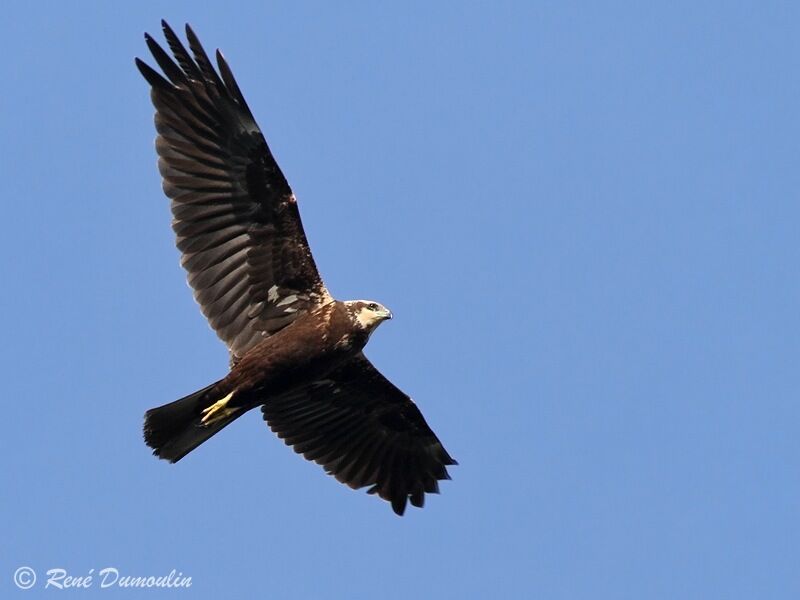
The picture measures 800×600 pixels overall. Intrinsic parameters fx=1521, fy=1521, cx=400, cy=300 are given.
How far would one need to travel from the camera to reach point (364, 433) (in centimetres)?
1914

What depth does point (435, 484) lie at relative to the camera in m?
19.5

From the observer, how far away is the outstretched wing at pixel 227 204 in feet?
56.3

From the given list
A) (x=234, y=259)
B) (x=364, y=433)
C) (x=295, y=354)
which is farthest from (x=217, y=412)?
(x=364, y=433)

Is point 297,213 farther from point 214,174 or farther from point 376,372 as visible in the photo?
point 376,372

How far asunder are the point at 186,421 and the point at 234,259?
192cm

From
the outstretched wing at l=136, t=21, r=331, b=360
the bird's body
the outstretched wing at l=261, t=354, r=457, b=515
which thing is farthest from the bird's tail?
the outstretched wing at l=261, t=354, r=457, b=515

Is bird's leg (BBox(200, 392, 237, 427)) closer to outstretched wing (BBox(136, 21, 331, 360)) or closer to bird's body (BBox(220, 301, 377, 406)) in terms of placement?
bird's body (BBox(220, 301, 377, 406))

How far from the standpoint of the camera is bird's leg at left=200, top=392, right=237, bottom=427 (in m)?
16.8

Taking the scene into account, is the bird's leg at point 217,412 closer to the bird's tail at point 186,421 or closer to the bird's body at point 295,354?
the bird's tail at point 186,421

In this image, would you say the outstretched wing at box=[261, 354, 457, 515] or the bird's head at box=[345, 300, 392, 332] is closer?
the bird's head at box=[345, 300, 392, 332]

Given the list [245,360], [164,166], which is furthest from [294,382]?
[164,166]

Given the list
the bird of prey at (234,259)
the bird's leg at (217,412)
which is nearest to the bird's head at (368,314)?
the bird of prey at (234,259)

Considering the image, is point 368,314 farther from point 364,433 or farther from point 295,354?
point 364,433

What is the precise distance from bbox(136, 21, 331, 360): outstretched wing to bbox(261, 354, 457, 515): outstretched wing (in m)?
1.43
